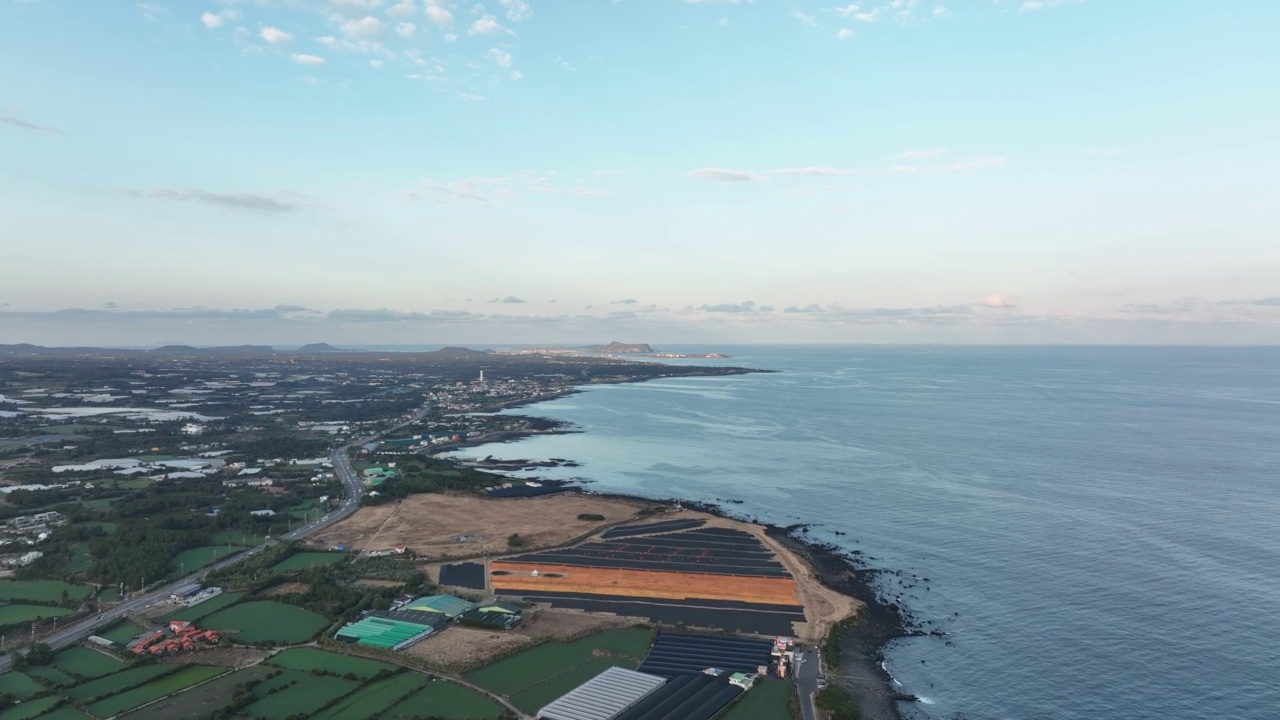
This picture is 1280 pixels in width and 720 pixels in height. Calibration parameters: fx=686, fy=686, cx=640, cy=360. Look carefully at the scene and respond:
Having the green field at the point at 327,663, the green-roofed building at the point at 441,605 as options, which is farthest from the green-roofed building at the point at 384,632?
the green-roofed building at the point at 441,605

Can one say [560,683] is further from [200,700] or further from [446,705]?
[200,700]

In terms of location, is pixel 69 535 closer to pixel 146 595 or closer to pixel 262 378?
pixel 146 595

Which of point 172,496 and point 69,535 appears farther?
point 172,496

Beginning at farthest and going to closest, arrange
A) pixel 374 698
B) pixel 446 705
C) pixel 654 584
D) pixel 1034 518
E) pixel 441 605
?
1. pixel 1034 518
2. pixel 654 584
3. pixel 441 605
4. pixel 374 698
5. pixel 446 705

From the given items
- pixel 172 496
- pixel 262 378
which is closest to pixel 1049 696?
pixel 172 496

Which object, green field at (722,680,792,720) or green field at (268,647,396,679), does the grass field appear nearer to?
green field at (268,647,396,679)

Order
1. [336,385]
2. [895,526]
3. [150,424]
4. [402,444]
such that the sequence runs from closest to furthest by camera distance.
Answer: [895,526] < [402,444] < [150,424] < [336,385]

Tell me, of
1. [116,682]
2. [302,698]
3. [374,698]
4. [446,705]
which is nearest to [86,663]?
[116,682]
